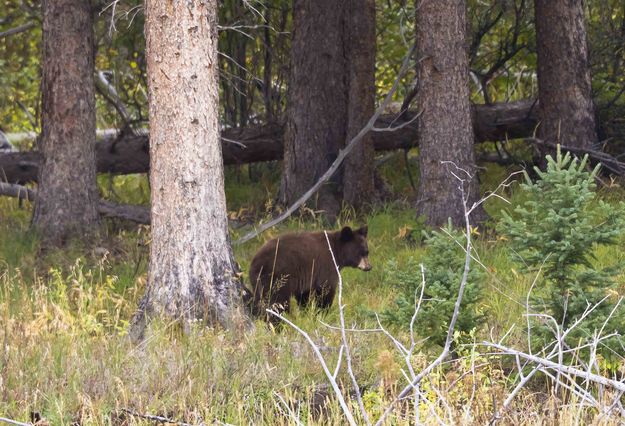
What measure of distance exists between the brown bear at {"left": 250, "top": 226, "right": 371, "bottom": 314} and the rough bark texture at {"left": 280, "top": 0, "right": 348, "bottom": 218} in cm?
378

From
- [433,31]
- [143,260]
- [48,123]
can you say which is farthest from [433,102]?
[48,123]

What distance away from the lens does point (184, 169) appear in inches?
331

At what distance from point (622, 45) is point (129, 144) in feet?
22.6

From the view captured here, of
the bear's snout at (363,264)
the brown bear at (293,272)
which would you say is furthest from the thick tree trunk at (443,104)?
the brown bear at (293,272)

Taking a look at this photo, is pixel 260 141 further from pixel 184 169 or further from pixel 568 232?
pixel 568 232

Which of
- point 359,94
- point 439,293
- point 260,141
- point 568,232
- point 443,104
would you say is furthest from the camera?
point 260,141

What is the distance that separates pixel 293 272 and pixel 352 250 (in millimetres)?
898

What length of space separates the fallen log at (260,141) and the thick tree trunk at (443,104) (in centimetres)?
301

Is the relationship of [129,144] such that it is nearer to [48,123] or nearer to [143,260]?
[48,123]

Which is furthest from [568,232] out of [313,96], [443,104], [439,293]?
[313,96]

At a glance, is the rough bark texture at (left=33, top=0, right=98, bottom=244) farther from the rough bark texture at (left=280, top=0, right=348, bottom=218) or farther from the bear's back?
the bear's back

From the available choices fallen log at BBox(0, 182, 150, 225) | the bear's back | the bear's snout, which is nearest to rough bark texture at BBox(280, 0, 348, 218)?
fallen log at BBox(0, 182, 150, 225)

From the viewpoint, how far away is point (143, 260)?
11.2 m

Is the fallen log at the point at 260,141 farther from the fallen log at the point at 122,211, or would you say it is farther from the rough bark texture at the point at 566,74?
A: the fallen log at the point at 122,211
